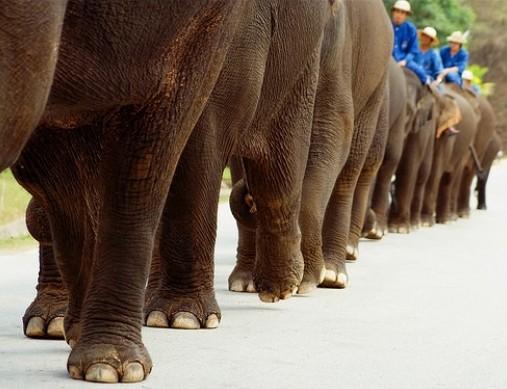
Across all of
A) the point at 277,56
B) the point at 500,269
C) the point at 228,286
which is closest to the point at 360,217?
the point at 500,269

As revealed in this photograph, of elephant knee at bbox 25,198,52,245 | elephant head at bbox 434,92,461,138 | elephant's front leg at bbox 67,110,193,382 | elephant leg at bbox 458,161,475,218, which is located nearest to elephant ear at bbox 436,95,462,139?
elephant head at bbox 434,92,461,138

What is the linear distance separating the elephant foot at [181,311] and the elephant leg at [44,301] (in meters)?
0.52

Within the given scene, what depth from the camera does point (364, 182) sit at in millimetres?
11453

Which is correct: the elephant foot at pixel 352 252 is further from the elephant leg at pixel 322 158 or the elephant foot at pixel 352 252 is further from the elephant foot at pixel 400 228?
the elephant foot at pixel 400 228

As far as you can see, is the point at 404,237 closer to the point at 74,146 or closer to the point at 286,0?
the point at 286,0

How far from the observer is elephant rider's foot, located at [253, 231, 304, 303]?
754cm

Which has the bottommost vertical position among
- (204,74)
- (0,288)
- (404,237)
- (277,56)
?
(404,237)

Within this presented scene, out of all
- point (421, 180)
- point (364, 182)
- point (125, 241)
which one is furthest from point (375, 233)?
point (125, 241)

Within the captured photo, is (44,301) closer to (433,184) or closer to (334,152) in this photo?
(334,152)

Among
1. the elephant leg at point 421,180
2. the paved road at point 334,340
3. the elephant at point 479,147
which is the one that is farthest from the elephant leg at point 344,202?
the elephant at point 479,147

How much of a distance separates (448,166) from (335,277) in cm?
1170

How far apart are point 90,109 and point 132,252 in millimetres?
629

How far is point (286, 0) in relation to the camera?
Result: 23.0 feet

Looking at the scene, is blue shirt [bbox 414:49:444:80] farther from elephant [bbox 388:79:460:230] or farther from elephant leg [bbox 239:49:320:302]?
elephant leg [bbox 239:49:320:302]
